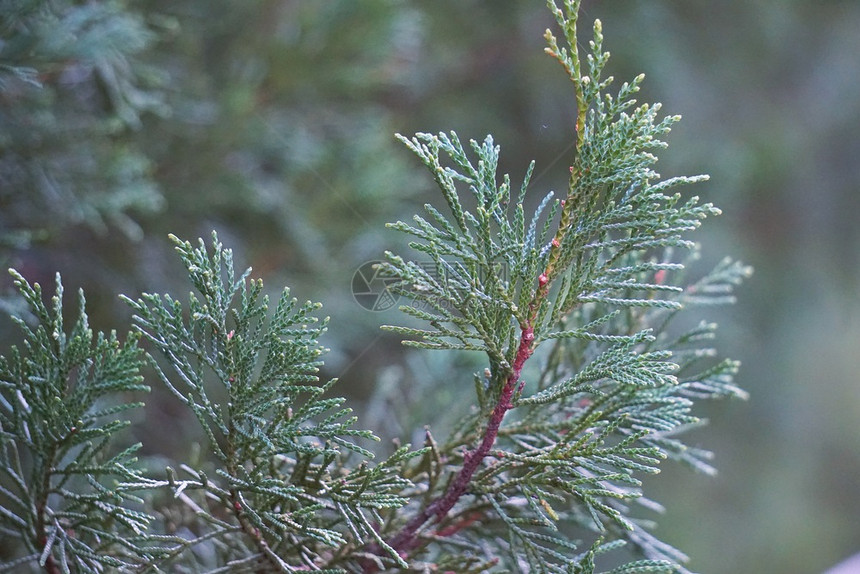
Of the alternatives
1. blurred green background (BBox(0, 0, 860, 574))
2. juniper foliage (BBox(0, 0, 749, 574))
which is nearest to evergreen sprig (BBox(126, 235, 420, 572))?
juniper foliage (BBox(0, 0, 749, 574))

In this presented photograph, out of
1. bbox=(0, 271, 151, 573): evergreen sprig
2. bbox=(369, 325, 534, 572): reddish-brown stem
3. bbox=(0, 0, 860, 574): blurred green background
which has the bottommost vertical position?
bbox=(369, 325, 534, 572): reddish-brown stem

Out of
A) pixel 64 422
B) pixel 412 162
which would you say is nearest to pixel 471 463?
pixel 64 422

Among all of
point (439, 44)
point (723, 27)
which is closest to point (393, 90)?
point (439, 44)

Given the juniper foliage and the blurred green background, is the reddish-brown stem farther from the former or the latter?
the blurred green background

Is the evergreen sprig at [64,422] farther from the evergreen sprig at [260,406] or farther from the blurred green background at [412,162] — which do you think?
the blurred green background at [412,162]

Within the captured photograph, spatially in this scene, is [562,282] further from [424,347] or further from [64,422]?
[64,422]

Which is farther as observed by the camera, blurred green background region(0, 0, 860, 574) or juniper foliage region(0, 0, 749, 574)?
blurred green background region(0, 0, 860, 574)

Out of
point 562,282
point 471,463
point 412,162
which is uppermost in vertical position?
point 412,162

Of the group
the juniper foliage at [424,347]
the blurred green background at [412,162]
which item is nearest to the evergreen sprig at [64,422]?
the juniper foliage at [424,347]
